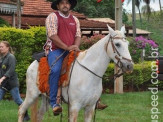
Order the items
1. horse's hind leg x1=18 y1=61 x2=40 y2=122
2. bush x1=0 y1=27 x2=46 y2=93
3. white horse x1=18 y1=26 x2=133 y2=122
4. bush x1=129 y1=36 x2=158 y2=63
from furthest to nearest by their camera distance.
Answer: bush x1=129 y1=36 x2=158 y2=63 < bush x1=0 y1=27 x2=46 y2=93 < horse's hind leg x1=18 y1=61 x2=40 y2=122 < white horse x1=18 y1=26 x2=133 y2=122

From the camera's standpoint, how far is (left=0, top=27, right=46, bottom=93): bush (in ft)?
49.3

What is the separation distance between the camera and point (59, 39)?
7699mm

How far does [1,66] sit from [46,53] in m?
2.27

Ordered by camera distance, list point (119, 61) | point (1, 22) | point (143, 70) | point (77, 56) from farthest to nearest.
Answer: point (1, 22) → point (143, 70) → point (77, 56) → point (119, 61)

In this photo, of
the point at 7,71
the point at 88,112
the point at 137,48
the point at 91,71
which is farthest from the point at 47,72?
the point at 137,48

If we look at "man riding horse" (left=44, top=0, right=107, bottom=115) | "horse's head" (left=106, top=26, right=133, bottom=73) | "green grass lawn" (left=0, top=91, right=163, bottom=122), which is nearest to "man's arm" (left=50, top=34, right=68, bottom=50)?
"man riding horse" (left=44, top=0, right=107, bottom=115)

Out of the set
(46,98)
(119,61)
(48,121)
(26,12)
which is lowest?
(48,121)

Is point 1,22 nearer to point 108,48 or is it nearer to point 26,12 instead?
point 26,12

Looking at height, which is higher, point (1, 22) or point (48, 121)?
point (1, 22)

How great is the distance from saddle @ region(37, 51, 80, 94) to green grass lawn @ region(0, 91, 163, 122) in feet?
5.58

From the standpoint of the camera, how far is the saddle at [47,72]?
7688 millimetres

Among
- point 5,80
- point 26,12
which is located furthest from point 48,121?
point 26,12

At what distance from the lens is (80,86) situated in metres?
7.46

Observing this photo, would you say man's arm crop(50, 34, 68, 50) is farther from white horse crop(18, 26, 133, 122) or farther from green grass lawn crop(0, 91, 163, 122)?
green grass lawn crop(0, 91, 163, 122)
